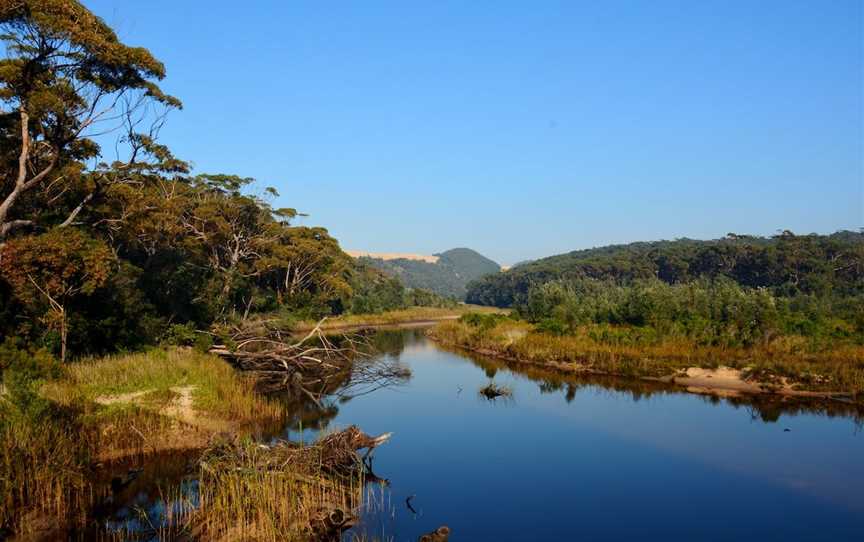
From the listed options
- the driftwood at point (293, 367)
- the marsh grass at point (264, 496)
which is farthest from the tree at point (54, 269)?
the marsh grass at point (264, 496)

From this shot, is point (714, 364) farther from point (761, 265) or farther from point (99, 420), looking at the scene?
point (761, 265)

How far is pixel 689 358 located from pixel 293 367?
61.4ft

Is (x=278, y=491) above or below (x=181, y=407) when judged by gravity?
below

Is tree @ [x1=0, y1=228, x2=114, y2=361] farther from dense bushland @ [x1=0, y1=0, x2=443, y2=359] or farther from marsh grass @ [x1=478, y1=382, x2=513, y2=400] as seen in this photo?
marsh grass @ [x1=478, y1=382, x2=513, y2=400]

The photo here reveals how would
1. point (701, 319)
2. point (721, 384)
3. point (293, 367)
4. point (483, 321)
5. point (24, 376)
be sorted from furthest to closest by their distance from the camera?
point (483, 321)
point (701, 319)
point (721, 384)
point (293, 367)
point (24, 376)

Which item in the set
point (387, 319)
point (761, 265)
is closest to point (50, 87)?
point (387, 319)

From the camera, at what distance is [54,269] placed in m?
17.7

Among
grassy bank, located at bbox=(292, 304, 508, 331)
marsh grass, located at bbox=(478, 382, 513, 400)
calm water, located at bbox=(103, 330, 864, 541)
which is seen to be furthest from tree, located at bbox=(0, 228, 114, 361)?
grassy bank, located at bbox=(292, 304, 508, 331)

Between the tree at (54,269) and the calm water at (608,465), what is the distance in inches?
302

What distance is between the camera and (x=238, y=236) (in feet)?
157

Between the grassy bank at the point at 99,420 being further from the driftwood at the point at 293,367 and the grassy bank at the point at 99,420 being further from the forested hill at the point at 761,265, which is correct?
the forested hill at the point at 761,265

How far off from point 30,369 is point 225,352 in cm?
1011

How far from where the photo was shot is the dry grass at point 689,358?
24.5 metres

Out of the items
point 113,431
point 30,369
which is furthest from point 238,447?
point 30,369
